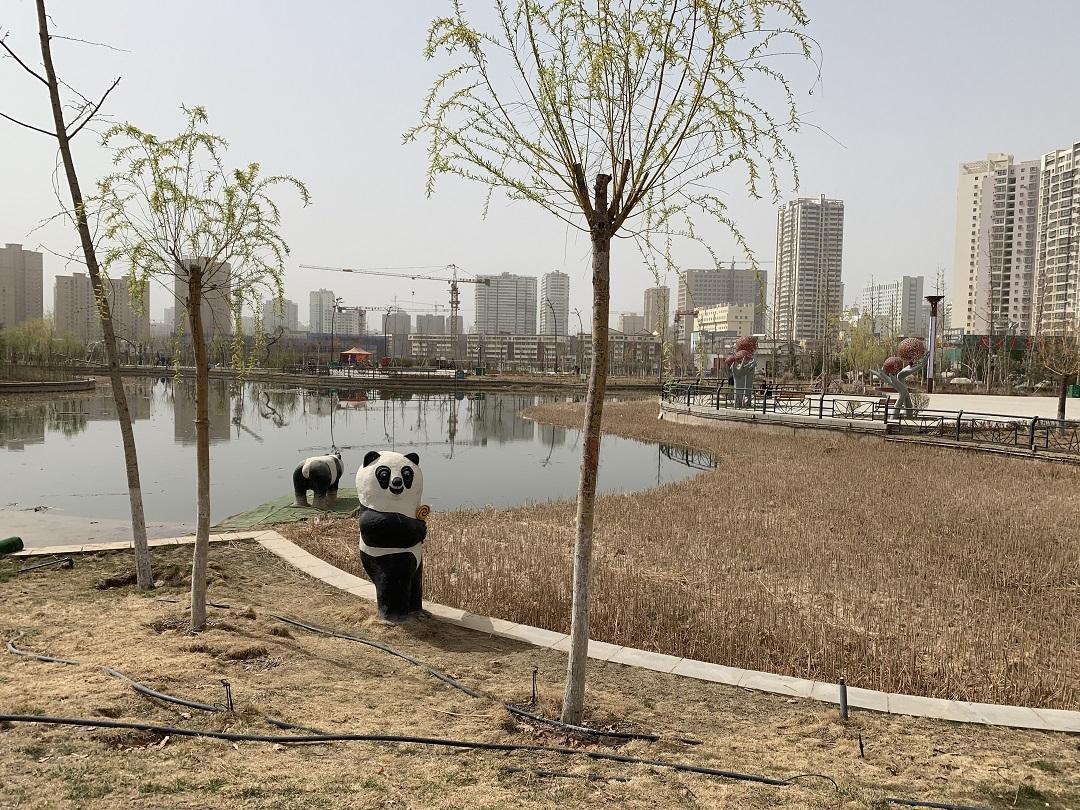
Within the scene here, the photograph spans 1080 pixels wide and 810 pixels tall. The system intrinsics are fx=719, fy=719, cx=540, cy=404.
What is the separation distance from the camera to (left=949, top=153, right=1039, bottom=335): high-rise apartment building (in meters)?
75.9

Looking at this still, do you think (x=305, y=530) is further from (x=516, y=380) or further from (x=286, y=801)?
(x=516, y=380)

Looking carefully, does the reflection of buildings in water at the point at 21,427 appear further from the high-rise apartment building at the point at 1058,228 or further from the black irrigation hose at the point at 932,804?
the high-rise apartment building at the point at 1058,228

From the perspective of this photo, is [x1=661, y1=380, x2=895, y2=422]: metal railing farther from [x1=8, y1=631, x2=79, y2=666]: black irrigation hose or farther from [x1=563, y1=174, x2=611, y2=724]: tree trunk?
[x1=8, y1=631, x2=79, y2=666]: black irrigation hose

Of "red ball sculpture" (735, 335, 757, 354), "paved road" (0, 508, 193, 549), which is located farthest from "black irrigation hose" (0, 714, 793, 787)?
"red ball sculpture" (735, 335, 757, 354)

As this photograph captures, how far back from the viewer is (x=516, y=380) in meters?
72.8

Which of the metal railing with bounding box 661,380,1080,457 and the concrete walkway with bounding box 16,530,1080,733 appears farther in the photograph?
the metal railing with bounding box 661,380,1080,457

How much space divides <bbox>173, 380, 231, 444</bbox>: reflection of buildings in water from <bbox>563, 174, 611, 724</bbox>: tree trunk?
78.1 ft

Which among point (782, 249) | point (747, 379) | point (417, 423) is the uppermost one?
point (782, 249)

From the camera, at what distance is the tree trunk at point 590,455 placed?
14.3 ft

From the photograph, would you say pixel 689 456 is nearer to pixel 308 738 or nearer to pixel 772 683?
pixel 772 683

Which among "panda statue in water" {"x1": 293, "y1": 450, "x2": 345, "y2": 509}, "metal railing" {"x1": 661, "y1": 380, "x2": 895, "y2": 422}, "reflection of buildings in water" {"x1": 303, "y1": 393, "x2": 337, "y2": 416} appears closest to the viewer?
"panda statue in water" {"x1": 293, "y1": 450, "x2": 345, "y2": 509}

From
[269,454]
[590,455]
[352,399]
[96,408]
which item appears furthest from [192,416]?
[590,455]

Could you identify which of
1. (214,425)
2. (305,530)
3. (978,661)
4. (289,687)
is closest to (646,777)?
(289,687)

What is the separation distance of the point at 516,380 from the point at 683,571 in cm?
6390
